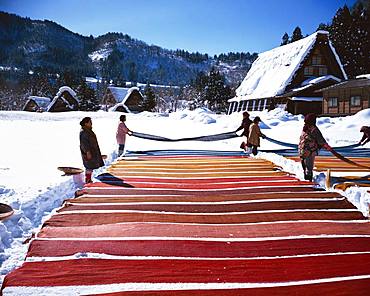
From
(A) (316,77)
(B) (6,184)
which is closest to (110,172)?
(B) (6,184)

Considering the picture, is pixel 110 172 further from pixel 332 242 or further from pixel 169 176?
pixel 332 242

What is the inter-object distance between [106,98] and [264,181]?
173 ft

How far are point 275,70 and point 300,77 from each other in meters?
3.34

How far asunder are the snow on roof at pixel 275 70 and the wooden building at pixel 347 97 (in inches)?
139

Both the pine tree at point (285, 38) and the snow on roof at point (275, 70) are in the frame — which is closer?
the snow on roof at point (275, 70)

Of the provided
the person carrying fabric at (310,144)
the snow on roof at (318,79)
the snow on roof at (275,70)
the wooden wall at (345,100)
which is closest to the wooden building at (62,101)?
the snow on roof at (275,70)

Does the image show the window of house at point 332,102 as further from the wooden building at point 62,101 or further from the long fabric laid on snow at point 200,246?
the wooden building at point 62,101

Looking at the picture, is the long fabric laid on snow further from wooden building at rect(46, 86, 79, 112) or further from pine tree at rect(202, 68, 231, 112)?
pine tree at rect(202, 68, 231, 112)

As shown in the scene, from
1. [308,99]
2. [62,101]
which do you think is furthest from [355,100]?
[62,101]

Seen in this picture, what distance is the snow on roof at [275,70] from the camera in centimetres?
3052

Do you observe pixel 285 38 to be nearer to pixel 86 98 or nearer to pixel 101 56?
pixel 86 98

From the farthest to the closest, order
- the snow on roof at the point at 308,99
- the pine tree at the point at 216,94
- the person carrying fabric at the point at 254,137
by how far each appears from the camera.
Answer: the pine tree at the point at 216,94 < the snow on roof at the point at 308,99 < the person carrying fabric at the point at 254,137

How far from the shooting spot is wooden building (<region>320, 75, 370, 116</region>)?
84.9 feet

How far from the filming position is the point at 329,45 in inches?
1228
